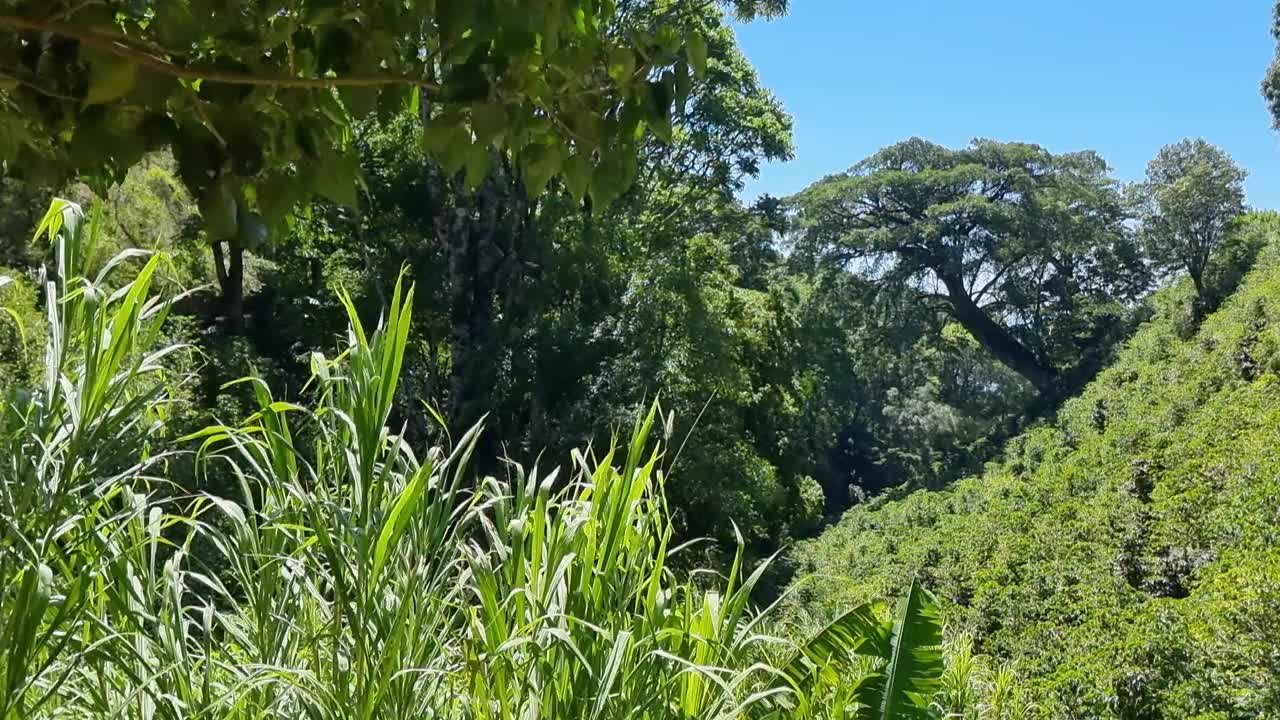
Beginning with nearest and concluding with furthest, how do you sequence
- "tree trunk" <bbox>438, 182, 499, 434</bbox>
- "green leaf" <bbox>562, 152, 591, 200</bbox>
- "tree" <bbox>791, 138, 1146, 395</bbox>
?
"green leaf" <bbox>562, 152, 591, 200</bbox> → "tree trunk" <bbox>438, 182, 499, 434</bbox> → "tree" <bbox>791, 138, 1146, 395</bbox>

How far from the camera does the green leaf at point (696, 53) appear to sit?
143 centimetres

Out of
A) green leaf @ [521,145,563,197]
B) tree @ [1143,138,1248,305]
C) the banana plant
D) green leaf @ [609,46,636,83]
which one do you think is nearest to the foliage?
the banana plant

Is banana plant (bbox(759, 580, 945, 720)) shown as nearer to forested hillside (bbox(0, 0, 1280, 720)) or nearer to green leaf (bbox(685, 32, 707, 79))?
forested hillside (bbox(0, 0, 1280, 720))

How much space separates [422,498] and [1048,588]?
820cm

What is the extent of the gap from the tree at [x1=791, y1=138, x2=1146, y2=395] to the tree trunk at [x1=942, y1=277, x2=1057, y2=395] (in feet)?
0.12

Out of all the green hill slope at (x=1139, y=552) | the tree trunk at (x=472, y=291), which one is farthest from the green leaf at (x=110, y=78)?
the tree trunk at (x=472, y=291)

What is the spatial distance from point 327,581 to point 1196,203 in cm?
2607

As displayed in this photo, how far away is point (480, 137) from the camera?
4.62 ft

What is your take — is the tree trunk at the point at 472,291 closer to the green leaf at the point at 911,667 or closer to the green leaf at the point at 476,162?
the green leaf at the point at 911,667

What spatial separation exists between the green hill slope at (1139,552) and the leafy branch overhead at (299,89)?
476cm

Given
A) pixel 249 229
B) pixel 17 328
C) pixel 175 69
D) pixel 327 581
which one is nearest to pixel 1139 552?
pixel 327 581

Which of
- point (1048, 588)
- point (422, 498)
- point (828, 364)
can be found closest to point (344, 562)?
point (422, 498)

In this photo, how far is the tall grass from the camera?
1.75 metres

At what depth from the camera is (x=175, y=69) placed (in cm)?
138
